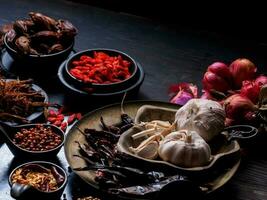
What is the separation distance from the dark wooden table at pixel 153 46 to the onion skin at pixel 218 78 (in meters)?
0.15

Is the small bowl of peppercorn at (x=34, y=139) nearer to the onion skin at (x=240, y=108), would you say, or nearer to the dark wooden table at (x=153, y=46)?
the dark wooden table at (x=153, y=46)

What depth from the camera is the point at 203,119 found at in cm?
156

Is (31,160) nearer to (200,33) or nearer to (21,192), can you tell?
(21,192)

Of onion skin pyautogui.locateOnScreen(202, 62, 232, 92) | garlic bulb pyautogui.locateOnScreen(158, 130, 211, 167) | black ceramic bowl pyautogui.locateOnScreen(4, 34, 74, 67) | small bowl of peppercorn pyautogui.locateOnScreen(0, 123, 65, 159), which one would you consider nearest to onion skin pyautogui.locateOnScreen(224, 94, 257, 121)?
onion skin pyautogui.locateOnScreen(202, 62, 232, 92)

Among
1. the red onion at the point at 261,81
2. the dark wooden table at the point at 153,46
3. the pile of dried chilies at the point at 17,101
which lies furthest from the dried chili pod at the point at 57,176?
the red onion at the point at 261,81

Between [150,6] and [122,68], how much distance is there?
36.4 inches

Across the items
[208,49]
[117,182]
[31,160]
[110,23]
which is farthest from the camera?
[110,23]

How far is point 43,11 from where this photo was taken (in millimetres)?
2529

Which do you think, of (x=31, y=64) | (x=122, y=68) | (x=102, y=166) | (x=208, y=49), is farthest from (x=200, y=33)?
(x=102, y=166)

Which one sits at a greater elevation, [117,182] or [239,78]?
[239,78]

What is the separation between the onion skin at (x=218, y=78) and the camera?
1855 mm

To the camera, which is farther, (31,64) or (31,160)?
(31,64)

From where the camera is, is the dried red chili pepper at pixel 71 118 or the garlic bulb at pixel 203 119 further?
the dried red chili pepper at pixel 71 118

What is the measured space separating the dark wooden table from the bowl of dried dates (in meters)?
0.09
